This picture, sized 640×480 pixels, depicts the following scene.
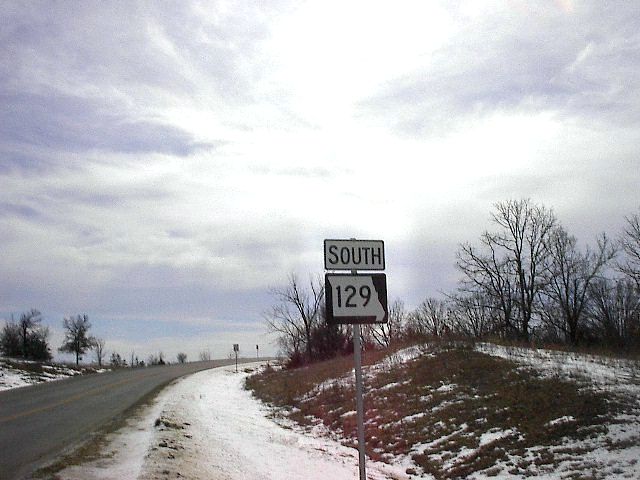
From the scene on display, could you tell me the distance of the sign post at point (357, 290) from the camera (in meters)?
7.01

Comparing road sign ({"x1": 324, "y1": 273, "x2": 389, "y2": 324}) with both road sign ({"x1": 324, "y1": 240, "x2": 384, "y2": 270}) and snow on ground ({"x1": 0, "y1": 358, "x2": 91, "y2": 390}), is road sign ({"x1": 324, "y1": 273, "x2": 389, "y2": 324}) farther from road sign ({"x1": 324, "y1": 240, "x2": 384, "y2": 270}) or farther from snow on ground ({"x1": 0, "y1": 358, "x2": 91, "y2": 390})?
snow on ground ({"x1": 0, "y1": 358, "x2": 91, "y2": 390})

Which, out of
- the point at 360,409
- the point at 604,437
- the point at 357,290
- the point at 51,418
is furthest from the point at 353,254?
the point at 51,418

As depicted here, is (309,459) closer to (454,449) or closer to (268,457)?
(268,457)

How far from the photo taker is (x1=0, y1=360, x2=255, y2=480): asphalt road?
11105mm

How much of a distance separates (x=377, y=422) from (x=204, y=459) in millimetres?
6129

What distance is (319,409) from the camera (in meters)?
19.3

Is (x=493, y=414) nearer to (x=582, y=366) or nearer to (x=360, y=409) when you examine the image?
(x=582, y=366)

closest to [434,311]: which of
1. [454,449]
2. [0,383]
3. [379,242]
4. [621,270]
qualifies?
[621,270]

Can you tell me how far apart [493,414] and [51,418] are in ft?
40.5

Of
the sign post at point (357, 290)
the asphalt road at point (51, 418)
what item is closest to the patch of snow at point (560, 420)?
the sign post at point (357, 290)

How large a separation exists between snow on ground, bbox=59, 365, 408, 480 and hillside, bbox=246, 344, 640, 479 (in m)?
0.90

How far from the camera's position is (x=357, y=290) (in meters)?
7.21

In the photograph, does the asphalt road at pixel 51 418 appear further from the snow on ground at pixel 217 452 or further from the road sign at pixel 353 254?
the road sign at pixel 353 254

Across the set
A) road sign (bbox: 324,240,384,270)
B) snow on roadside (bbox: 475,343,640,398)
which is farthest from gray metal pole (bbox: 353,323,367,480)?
snow on roadside (bbox: 475,343,640,398)
